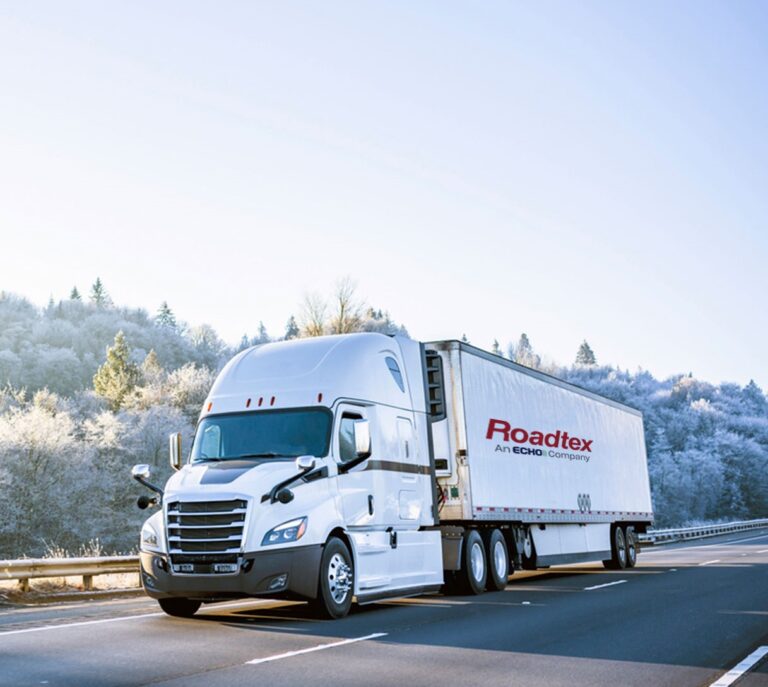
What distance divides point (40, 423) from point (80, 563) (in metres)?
45.3

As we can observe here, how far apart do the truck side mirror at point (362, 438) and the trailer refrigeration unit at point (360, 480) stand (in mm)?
16

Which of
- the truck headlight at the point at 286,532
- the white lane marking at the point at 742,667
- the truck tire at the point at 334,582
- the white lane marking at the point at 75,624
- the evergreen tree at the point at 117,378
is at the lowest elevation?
the white lane marking at the point at 742,667

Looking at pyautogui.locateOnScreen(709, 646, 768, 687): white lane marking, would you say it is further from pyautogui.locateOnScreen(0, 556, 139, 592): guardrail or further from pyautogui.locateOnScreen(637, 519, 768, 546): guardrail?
pyautogui.locateOnScreen(637, 519, 768, 546): guardrail

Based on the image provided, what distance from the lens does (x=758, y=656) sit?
29.7 feet

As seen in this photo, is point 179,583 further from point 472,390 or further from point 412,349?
point 472,390

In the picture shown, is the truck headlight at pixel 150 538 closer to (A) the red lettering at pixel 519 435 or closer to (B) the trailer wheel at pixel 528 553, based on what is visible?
(A) the red lettering at pixel 519 435

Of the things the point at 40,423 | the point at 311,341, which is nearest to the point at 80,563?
the point at 311,341

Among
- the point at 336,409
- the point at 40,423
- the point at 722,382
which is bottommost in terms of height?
the point at 336,409

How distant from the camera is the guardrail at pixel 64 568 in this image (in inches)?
640

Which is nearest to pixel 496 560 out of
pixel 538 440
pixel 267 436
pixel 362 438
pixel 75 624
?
pixel 538 440

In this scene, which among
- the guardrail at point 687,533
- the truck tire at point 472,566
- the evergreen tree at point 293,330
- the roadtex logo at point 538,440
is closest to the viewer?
the truck tire at point 472,566

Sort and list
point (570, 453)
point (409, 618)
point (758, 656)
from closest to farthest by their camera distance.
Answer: point (758, 656)
point (409, 618)
point (570, 453)

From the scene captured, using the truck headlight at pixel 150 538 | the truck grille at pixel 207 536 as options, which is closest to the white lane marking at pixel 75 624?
the truck headlight at pixel 150 538

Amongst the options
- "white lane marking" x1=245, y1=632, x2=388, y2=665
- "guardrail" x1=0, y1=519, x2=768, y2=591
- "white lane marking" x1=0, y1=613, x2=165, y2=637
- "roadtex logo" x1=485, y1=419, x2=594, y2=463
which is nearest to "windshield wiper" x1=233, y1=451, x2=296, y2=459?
"white lane marking" x1=0, y1=613, x2=165, y2=637
